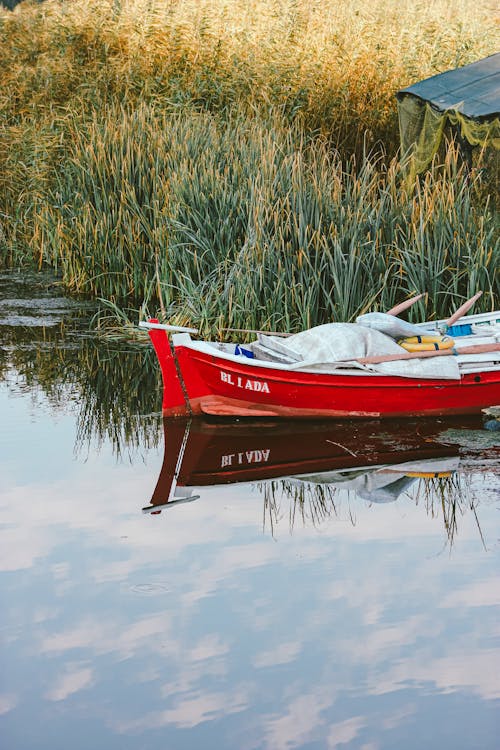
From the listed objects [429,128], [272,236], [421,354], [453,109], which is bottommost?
[421,354]

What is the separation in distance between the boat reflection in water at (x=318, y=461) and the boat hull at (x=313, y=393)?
0.09 m

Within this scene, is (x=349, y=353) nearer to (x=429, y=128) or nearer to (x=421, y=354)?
(x=421, y=354)

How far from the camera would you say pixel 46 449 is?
8102mm

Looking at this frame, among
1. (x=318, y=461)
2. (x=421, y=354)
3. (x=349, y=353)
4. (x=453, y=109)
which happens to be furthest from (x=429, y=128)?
(x=318, y=461)

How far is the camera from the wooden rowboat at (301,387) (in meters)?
8.52

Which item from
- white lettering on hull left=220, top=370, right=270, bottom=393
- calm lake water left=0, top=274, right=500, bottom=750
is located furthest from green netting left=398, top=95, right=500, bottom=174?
calm lake water left=0, top=274, right=500, bottom=750

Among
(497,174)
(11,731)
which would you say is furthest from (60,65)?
(11,731)

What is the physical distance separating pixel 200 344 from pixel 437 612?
3.60 meters

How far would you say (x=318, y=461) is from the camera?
7.80 m

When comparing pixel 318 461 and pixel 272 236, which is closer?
pixel 318 461

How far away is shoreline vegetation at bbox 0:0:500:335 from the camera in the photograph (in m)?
10.3

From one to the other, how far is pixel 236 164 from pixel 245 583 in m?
6.66

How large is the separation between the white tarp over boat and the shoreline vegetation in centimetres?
121

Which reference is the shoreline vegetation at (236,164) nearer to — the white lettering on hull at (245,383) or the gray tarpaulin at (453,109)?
the gray tarpaulin at (453,109)
